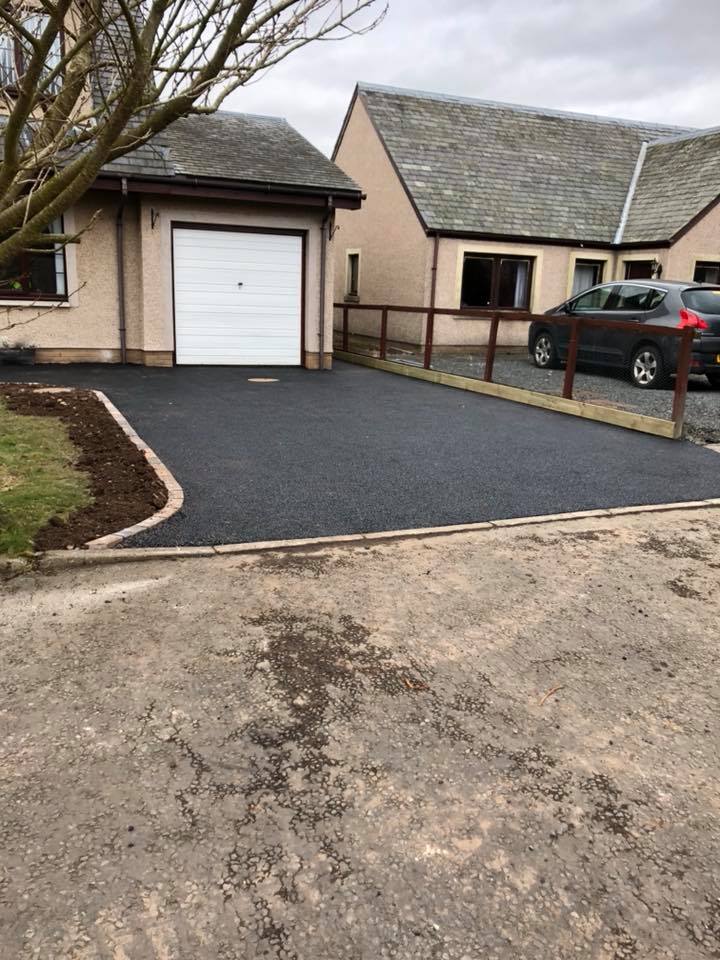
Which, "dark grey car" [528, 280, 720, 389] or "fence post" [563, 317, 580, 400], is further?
"dark grey car" [528, 280, 720, 389]

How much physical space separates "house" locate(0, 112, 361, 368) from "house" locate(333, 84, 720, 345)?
255cm

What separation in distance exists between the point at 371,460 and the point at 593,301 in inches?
347

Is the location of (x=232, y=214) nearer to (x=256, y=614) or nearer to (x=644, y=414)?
(x=644, y=414)

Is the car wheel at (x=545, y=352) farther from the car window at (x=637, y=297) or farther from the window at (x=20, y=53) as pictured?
the window at (x=20, y=53)

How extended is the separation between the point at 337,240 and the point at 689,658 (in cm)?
2131

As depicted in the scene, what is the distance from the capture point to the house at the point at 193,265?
1371cm

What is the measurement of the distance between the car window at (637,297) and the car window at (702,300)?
48 cm

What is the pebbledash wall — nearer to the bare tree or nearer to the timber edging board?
the timber edging board

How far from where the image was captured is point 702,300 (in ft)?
40.0

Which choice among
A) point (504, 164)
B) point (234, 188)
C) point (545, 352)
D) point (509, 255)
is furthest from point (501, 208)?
point (234, 188)

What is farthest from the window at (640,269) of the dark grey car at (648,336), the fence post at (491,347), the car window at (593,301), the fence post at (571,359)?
the fence post at (571,359)

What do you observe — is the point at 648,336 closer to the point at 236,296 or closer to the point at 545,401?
the point at 545,401

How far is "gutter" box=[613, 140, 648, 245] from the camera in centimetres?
2031

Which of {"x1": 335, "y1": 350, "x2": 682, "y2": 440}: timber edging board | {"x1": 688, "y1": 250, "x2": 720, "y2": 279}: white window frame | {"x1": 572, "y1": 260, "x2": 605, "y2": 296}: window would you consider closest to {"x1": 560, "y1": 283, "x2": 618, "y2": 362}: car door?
{"x1": 335, "y1": 350, "x2": 682, "y2": 440}: timber edging board
